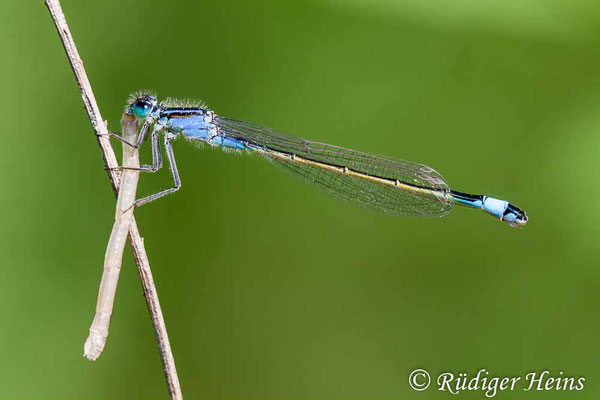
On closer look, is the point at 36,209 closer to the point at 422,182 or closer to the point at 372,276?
the point at 372,276

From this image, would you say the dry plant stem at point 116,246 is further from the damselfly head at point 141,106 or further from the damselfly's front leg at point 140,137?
the damselfly head at point 141,106

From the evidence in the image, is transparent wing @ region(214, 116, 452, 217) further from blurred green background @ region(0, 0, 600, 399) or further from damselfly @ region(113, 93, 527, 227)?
blurred green background @ region(0, 0, 600, 399)

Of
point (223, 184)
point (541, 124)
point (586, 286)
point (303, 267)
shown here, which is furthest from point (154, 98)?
point (586, 286)

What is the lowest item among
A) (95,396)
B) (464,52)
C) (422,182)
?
(95,396)

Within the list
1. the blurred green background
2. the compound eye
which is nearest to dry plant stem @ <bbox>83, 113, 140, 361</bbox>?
the compound eye

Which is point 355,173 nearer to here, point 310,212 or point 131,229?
point 310,212

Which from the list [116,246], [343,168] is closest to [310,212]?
[343,168]

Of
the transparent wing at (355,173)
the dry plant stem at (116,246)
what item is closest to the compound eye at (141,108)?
the dry plant stem at (116,246)
